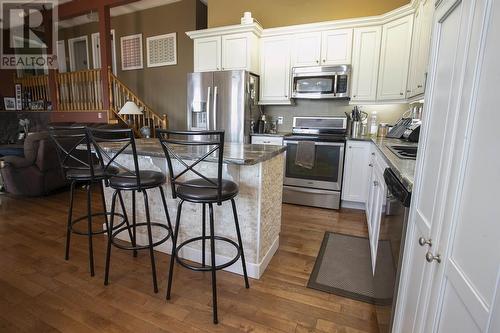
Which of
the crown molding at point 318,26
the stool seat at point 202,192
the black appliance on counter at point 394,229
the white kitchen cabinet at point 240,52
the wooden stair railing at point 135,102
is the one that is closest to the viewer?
the black appliance on counter at point 394,229

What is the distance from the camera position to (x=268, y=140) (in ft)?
12.5

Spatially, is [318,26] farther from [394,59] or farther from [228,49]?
[228,49]

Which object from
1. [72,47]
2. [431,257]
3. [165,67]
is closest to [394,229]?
[431,257]

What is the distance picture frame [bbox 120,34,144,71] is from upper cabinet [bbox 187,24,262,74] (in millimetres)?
2269

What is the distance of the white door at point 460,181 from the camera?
553mm

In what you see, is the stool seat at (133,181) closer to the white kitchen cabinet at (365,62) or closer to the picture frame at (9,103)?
the white kitchen cabinet at (365,62)

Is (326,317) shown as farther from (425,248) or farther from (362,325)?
(425,248)

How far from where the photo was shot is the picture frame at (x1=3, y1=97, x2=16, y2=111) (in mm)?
7020

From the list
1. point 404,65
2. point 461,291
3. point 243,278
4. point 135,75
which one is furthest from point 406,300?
point 135,75

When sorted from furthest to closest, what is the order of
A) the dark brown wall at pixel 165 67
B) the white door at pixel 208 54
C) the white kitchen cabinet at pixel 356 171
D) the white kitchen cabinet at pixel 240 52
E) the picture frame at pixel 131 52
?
the picture frame at pixel 131 52
the dark brown wall at pixel 165 67
the white door at pixel 208 54
the white kitchen cabinet at pixel 240 52
the white kitchen cabinet at pixel 356 171

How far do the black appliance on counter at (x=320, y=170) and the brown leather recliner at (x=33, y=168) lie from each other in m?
3.14

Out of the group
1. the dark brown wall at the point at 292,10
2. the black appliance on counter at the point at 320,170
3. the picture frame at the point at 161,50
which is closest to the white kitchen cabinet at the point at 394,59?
the dark brown wall at the point at 292,10

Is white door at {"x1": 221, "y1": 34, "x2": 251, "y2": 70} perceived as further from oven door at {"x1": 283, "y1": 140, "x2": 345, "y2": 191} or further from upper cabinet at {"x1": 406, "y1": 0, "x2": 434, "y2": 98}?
upper cabinet at {"x1": 406, "y1": 0, "x2": 434, "y2": 98}

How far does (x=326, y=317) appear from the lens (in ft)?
5.46
